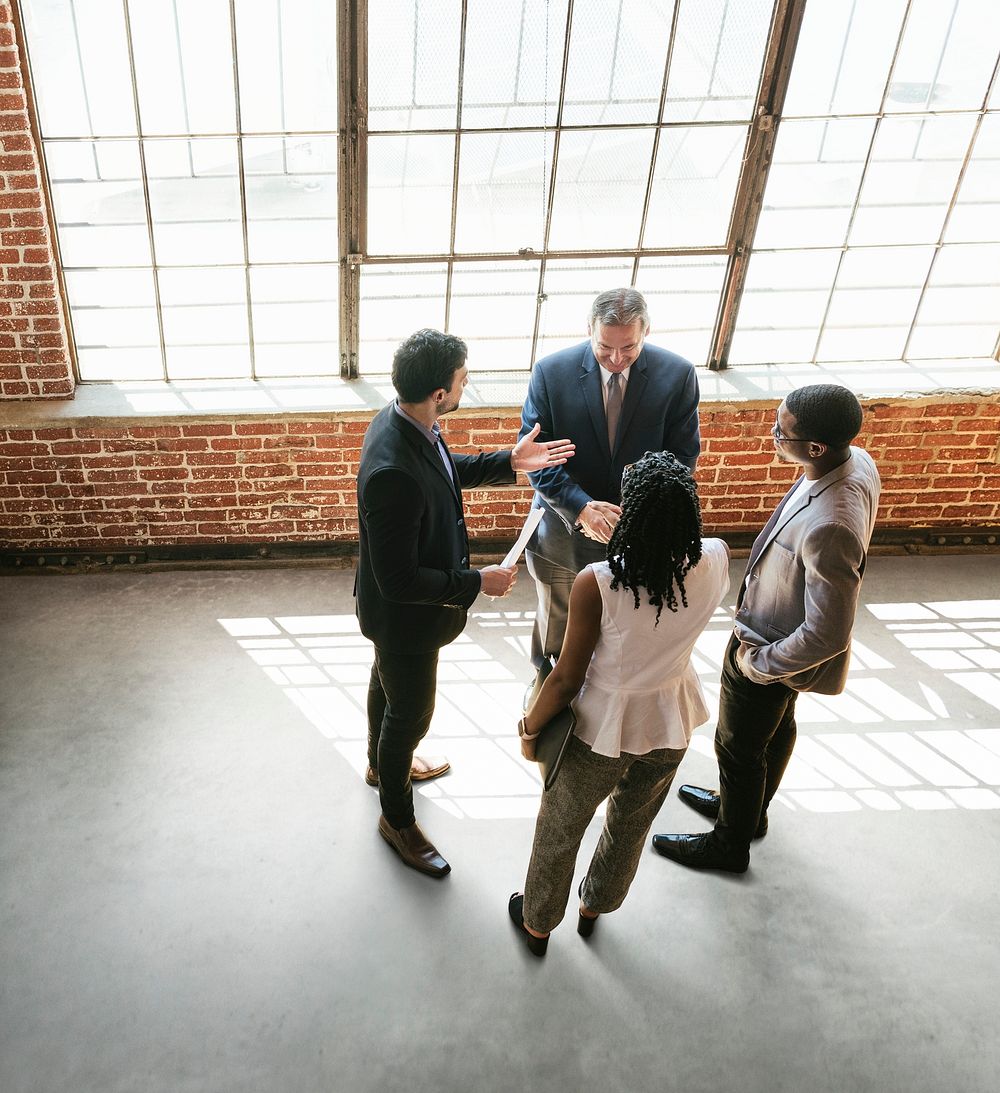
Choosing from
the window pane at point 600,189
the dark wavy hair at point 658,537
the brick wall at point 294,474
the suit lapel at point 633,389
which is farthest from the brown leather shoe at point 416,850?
the window pane at point 600,189

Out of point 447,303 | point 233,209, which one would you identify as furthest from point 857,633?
point 233,209

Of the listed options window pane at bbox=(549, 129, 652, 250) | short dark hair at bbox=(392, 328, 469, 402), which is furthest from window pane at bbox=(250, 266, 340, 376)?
short dark hair at bbox=(392, 328, 469, 402)

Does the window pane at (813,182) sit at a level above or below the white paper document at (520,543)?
above

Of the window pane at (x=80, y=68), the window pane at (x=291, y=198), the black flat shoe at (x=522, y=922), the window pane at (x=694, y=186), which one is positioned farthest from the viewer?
the window pane at (x=694, y=186)

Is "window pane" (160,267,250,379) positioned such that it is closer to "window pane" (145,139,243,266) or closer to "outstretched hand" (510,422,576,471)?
"window pane" (145,139,243,266)

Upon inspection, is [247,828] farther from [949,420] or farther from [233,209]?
[949,420]

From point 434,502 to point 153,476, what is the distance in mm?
2300

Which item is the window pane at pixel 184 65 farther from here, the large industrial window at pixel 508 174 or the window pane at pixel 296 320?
the window pane at pixel 296 320

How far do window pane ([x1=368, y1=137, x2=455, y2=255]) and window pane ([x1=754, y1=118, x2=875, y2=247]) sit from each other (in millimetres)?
1494

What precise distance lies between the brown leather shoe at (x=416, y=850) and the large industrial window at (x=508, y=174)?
234 centimetres

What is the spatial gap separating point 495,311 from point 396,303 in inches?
18.9

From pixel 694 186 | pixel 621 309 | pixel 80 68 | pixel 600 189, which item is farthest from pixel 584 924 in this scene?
pixel 80 68

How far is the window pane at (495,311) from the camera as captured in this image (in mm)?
4031

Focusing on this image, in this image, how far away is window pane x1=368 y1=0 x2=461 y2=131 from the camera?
11.2ft
